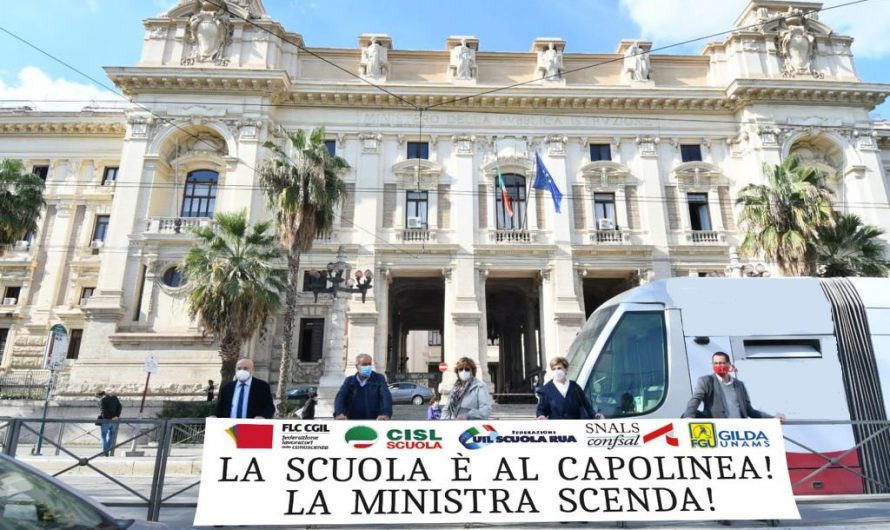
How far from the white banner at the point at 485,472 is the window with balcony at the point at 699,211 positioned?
22.1 m

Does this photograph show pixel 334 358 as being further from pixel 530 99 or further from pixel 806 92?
pixel 806 92

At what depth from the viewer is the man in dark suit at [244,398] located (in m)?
7.02

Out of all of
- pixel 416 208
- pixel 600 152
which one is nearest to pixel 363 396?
pixel 416 208

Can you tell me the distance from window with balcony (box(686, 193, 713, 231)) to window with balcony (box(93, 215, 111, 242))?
3156 centimetres

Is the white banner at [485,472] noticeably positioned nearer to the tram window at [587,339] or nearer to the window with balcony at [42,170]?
the tram window at [587,339]

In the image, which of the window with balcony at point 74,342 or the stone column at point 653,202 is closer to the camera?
the stone column at point 653,202

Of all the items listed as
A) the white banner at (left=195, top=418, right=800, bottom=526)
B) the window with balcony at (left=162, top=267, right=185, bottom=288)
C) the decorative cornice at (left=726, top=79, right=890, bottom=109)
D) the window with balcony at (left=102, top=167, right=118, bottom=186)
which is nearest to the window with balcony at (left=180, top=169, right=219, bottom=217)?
the window with balcony at (left=162, top=267, right=185, bottom=288)

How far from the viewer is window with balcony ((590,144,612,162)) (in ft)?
87.8

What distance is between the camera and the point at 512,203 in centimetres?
2606

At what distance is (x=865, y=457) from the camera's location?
7.67m

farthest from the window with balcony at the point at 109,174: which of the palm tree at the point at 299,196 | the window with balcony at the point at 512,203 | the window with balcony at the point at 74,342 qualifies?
the window with balcony at the point at 512,203

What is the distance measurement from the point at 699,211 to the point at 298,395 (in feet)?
69.3

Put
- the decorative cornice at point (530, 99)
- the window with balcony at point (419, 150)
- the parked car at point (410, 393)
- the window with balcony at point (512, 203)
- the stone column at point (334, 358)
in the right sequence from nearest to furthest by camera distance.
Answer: the stone column at point (334, 358) < the parked car at point (410, 393) < the window with balcony at point (512, 203) < the decorative cornice at point (530, 99) < the window with balcony at point (419, 150)

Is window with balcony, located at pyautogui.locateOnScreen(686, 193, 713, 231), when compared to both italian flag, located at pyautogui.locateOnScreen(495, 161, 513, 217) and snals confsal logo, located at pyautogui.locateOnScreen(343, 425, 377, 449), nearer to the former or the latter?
italian flag, located at pyautogui.locateOnScreen(495, 161, 513, 217)
